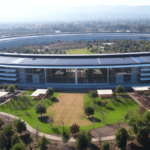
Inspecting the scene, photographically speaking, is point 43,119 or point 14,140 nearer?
point 14,140

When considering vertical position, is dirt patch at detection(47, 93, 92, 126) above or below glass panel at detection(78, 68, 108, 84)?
below

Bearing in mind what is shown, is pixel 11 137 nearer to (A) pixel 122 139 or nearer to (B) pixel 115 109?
(A) pixel 122 139

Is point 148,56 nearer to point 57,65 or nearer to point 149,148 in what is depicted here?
point 57,65

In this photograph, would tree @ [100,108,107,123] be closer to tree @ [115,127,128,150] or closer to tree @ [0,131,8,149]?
tree @ [115,127,128,150]

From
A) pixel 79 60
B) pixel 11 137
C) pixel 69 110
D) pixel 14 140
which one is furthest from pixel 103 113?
pixel 79 60

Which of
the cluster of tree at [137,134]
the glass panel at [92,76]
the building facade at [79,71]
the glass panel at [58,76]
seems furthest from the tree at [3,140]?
the glass panel at [92,76]

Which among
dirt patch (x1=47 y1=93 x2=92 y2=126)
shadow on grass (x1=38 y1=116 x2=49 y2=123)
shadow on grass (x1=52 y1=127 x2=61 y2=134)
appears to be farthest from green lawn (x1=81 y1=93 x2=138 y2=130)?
shadow on grass (x1=38 y1=116 x2=49 y2=123)

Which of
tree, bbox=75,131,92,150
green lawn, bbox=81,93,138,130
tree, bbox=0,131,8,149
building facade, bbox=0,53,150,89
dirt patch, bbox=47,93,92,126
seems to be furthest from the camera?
building facade, bbox=0,53,150,89
